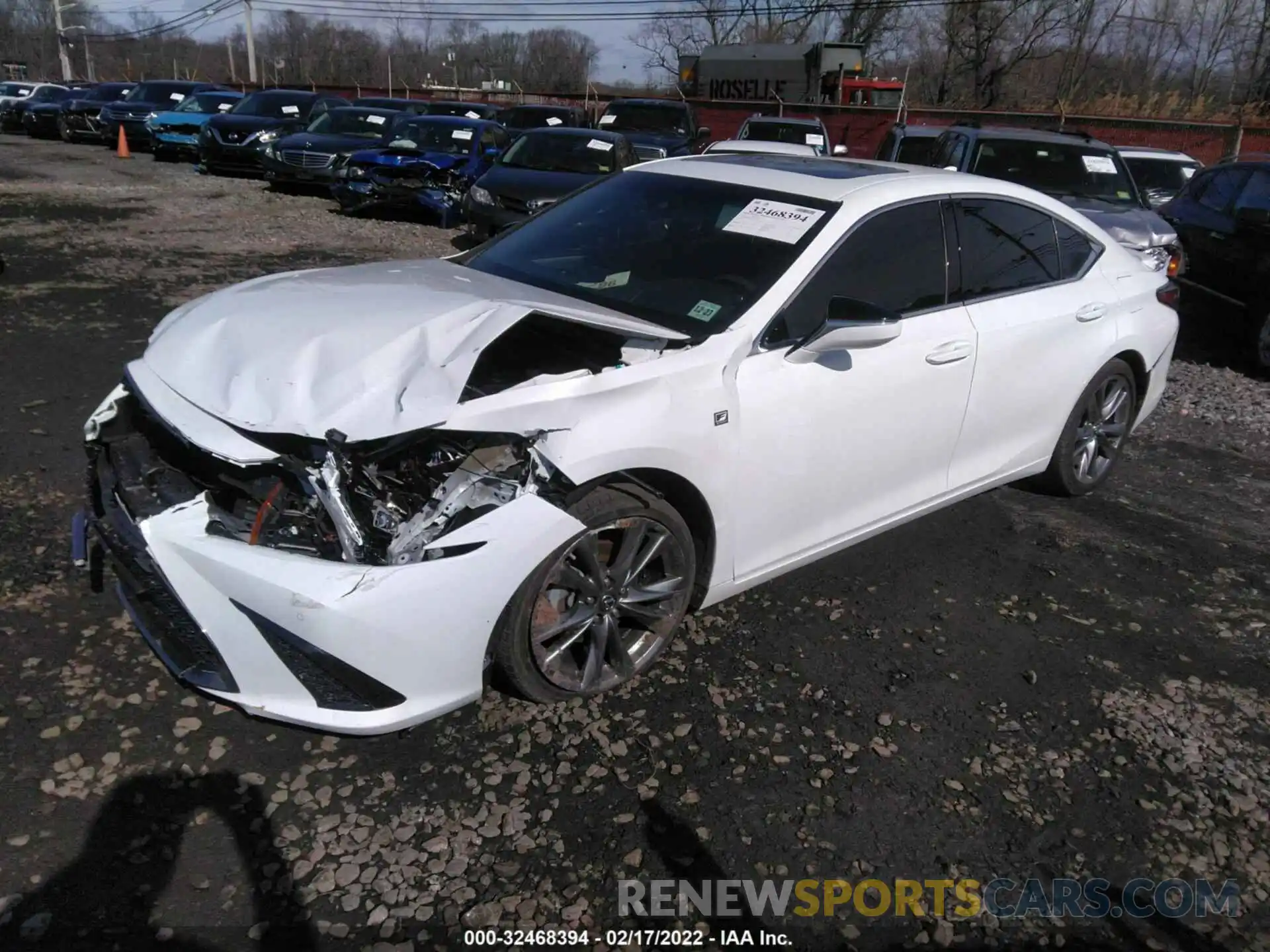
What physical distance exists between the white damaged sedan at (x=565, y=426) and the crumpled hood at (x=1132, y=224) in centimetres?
419

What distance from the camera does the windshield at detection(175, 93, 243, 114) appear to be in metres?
21.5

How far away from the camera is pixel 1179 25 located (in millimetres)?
40781

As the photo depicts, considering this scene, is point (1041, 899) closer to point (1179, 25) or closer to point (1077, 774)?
point (1077, 774)

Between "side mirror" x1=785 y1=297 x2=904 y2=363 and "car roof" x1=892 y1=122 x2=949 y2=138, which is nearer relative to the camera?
"side mirror" x1=785 y1=297 x2=904 y2=363

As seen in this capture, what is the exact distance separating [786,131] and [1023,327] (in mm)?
13082

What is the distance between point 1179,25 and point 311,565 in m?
49.4

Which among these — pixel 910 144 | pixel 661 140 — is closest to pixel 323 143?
pixel 661 140

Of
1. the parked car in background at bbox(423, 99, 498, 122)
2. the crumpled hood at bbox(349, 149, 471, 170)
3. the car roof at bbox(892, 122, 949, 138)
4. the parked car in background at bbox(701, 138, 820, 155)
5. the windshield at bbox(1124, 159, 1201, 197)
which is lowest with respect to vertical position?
the crumpled hood at bbox(349, 149, 471, 170)

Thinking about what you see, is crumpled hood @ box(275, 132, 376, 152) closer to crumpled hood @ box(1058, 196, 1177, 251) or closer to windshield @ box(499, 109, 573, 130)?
windshield @ box(499, 109, 573, 130)

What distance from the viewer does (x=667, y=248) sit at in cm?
388

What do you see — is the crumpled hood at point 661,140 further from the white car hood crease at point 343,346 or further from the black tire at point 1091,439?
the white car hood crease at point 343,346

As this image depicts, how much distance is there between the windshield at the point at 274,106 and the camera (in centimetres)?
1958

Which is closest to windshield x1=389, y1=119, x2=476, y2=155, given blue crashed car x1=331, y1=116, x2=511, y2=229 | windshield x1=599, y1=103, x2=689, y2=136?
blue crashed car x1=331, y1=116, x2=511, y2=229
